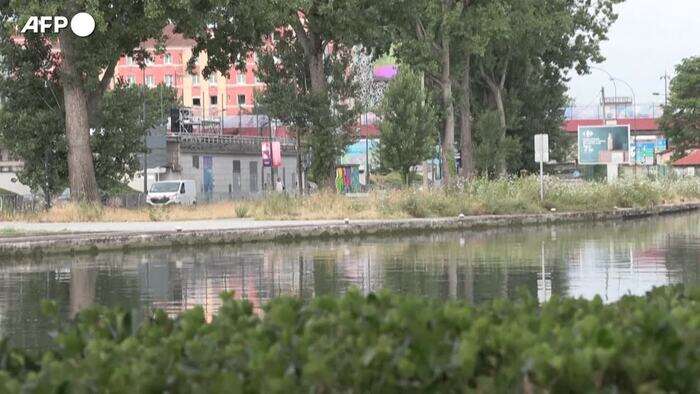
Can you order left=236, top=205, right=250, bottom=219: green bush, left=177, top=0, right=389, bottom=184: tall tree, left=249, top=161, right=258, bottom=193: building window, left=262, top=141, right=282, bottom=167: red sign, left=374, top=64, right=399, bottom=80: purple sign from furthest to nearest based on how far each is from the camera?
Answer: left=374, top=64, right=399, bottom=80: purple sign
left=249, top=161, right=258, bottom=193: building window
left=262, top=141, right=282, bottom=167: red sign
left=177, top=0, right=389, bottom=184: tall tree
left=236, top=205, right=250, bottom=219: green bush

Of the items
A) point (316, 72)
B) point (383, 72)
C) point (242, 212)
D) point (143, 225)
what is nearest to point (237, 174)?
point (383, 72)

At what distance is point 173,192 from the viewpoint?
6631cm

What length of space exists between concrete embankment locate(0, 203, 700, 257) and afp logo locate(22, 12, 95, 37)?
682 centimetres

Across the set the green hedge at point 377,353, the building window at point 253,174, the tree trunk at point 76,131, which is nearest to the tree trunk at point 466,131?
the tree trunk at point 76,131

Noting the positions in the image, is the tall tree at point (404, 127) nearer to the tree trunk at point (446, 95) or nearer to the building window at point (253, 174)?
the tree trunk at point (446, 95)

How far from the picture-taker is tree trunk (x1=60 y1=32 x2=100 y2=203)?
140 ft

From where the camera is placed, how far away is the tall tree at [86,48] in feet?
130

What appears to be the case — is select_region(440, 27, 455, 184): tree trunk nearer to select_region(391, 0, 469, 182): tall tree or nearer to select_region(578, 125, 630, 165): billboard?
select_region(391, 0, 469, 182): tall tree

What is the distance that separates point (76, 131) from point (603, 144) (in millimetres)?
36226

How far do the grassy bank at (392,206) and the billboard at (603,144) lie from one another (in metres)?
16.6

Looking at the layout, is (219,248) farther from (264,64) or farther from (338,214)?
(264,64)

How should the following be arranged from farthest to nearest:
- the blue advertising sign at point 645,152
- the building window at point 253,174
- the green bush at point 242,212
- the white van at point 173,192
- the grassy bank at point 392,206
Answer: the blue advertising sign at point 645,152 → the building window at point 253,174 → the white van at point 173,192 → the green bush at point 242,212 → the grassy bank at point 392,206

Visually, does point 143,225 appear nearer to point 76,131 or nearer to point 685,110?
point 76,131

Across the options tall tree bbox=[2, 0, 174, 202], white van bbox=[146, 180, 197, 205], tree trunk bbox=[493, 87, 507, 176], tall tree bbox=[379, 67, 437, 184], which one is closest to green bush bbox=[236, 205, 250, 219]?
tall tree bbox=[2, 0, 174, 202]
